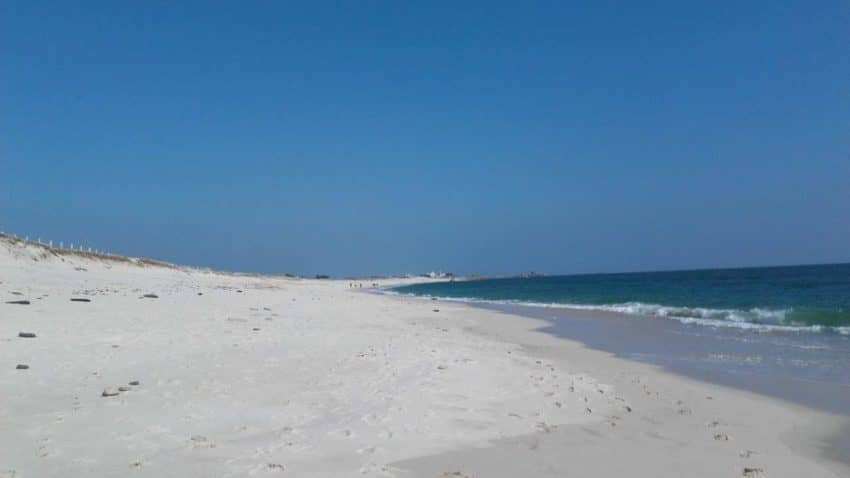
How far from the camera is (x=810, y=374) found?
37.2 feet

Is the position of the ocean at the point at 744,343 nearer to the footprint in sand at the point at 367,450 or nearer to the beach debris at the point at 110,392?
the footprint in sand at the point at 367,450

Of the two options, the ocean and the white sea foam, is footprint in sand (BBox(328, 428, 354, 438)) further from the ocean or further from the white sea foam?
the white sea foam

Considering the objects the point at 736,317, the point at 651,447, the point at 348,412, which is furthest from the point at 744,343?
the point at 348,412

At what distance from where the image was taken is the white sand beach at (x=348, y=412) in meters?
5.35

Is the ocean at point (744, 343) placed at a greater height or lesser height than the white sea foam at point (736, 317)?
lesser

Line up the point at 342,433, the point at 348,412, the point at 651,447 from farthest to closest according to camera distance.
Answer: the point at 348,412, the point at 651,447, the point at 342,433

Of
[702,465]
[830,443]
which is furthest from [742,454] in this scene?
[830,443]

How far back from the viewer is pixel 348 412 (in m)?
7.02

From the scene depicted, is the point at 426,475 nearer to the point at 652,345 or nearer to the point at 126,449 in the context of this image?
the point at 126,449

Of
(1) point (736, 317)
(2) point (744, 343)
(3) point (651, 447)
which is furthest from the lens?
(1) point (736, 317)

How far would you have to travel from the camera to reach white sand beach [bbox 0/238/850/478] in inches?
211

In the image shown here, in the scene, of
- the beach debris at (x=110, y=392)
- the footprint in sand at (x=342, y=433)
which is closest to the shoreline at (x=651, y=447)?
the footprint in sand at (x=342, y=433)

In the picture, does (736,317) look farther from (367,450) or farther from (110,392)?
(110,392)

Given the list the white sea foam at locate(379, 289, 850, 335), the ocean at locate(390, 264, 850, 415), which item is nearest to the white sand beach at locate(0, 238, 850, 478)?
the ocean at locate(390, 264, 850, 415)
